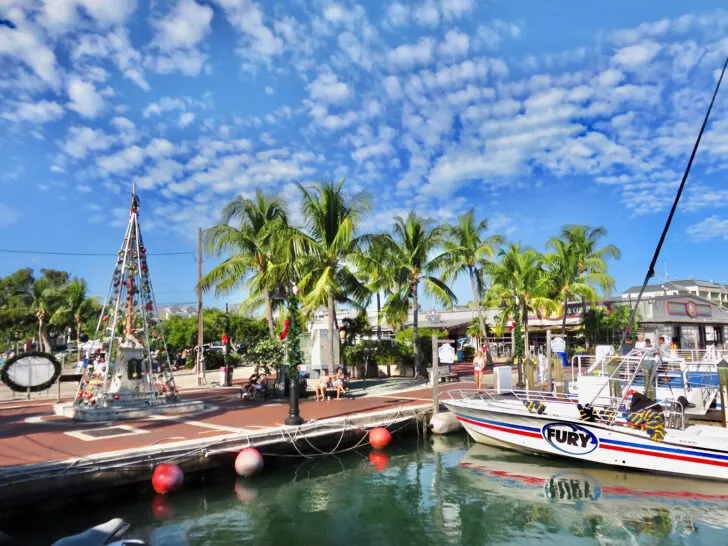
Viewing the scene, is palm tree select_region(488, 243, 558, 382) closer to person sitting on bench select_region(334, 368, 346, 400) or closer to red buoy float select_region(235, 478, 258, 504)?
person sitting on bench select_region(334, 368, 346, 400)

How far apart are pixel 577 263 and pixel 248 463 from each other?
1151 inches

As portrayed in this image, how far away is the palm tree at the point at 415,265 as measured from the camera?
81.2 feet

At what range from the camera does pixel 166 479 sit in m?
9.60

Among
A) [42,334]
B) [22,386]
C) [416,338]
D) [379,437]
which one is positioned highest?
[42,334]

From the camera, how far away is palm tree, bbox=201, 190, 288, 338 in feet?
Result: 73.7

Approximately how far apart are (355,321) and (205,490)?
15836mm

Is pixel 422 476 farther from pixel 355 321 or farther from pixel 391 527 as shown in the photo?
pixel 355 321

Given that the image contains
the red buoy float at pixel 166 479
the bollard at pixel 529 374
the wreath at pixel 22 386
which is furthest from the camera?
the wreath at pixel 22 386

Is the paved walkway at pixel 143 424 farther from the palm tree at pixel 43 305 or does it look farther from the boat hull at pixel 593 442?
the palm tree at pixel 43 305

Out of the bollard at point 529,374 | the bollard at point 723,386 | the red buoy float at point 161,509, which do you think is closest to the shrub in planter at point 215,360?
the bollard at point 529,374

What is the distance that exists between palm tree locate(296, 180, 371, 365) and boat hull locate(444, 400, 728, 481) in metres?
7.61

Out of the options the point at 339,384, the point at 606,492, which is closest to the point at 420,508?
the point at 606,492

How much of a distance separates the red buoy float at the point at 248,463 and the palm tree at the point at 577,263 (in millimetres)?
26742

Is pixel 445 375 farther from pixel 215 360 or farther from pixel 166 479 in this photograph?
pixel 215 360
